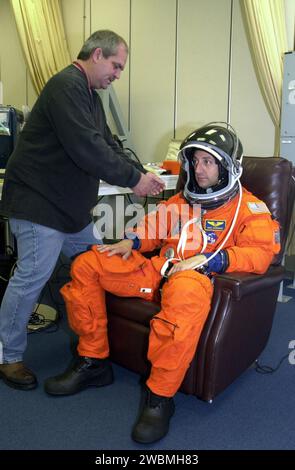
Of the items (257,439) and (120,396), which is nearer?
(257,439)

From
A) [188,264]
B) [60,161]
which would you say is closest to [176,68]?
[60,161]

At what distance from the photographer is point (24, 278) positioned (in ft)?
5.66

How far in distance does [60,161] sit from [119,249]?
17.6 inches

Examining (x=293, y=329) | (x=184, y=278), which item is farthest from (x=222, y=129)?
(x=293, y=329)

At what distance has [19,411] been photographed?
5.39 ft

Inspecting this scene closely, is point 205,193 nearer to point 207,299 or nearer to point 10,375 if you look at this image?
point 207,299

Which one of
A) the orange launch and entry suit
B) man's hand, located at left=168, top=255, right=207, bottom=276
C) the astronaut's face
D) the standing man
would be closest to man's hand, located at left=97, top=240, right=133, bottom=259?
the orange launch and entry suit

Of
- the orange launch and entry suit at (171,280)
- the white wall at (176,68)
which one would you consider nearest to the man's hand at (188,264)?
the orange launch and entry suit at (171,280)

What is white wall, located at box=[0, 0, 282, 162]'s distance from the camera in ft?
11.6

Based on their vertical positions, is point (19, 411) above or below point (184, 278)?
below

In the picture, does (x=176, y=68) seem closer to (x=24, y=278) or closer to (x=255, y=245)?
(x=255, y=245)

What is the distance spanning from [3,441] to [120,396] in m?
0.50
